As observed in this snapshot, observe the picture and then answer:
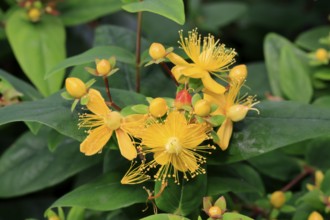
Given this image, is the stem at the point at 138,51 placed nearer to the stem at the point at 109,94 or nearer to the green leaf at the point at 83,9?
the stem at the point at 109,94

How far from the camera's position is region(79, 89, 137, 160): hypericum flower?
0.99 metres

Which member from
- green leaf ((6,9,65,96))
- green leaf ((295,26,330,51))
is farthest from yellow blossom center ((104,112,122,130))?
green leaf ((295,26,330,51))

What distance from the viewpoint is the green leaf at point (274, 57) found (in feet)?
4.81

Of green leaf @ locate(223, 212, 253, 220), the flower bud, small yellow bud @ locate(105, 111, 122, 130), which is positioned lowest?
green leaf @ locate(223, 212, 253, 220)

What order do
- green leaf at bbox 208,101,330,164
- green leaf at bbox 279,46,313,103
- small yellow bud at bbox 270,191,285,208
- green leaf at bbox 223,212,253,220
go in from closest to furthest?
1. green leaf at bbox 223,212,253,220
2. green leaf at bbox 208,101,330,164
3. small yellow bud at bbox 270,191,285,208
4. green leaf at bbox 279,46,313,103

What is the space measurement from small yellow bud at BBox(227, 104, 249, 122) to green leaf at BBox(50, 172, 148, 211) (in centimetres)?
20

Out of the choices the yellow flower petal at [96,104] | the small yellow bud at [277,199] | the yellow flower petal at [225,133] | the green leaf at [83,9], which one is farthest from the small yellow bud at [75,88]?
the green leaf at [83,9]

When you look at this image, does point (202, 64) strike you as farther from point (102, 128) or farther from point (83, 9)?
point (83, 9)

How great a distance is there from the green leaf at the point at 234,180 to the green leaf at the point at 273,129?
4cm

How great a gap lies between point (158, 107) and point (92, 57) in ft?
0.69

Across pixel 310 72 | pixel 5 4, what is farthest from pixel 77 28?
pixel 310 72

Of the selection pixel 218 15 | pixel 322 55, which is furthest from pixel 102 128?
pixel 218 15

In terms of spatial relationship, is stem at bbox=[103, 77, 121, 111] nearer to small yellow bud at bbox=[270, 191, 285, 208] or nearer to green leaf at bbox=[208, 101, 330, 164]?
green leaf at bbox=[208, 101, 330, 164]

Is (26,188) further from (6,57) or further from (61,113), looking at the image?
(6,57)
